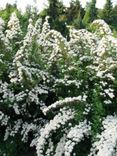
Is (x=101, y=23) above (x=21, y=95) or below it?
above

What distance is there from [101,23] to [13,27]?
3.44 ft

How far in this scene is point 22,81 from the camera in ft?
13.5

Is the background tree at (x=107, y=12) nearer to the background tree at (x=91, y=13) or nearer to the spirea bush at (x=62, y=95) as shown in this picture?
the background tree at (x=91, y=13)

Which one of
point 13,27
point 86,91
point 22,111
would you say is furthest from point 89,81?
point 13,27

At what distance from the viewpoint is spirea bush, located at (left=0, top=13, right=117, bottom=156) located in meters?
3.70

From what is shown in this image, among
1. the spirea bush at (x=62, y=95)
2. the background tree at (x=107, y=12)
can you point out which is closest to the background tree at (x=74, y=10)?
the background tree at (x=107, y=12)

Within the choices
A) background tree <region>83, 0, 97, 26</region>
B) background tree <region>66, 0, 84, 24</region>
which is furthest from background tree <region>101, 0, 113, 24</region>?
background tree <region>66, 0, 84, 24</region>

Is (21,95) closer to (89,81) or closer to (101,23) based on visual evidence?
(89,81)

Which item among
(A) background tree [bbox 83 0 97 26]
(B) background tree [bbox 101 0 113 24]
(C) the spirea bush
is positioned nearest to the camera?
(C) the spirea bush

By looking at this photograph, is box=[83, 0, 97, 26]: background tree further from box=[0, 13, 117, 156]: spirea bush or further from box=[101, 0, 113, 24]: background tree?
box=[0, 13, 117, 156]: spirea bush

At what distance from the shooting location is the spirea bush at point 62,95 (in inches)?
146

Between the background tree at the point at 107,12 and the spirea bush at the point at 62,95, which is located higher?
the spirea bush at the point at 62,95

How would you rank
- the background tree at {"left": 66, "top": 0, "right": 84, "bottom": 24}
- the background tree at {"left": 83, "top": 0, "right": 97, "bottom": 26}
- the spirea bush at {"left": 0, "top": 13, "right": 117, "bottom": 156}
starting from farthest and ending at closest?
the background tree at {"left": 83, "top": 0, "right": 97, "bottom": 26} → the background tree at {"left": 66, "top": 0, "right": 84, "bottom": 24} → the spirea bush at {"left": 0, "top": 13, "right": 117, "bottom": 156}

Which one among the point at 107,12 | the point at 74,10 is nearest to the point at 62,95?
the point at 107,12
